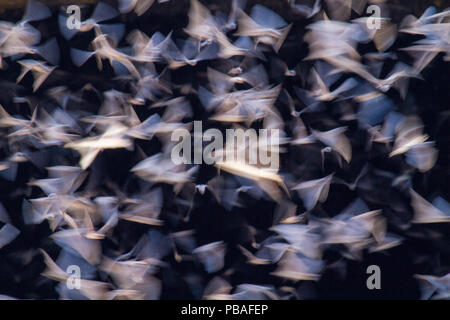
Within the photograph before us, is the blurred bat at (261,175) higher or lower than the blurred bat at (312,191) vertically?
higher

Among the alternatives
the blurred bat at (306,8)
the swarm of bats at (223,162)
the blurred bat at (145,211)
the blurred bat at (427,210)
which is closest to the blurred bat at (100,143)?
the swarm of bats at (223,162)

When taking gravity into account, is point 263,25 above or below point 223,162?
above

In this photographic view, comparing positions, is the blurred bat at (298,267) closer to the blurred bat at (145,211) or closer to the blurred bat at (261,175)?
the blurred bat at (261,175)

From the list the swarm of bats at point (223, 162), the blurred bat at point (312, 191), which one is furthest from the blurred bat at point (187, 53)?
the blurred bat at point (312, 191)

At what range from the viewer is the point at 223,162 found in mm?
921

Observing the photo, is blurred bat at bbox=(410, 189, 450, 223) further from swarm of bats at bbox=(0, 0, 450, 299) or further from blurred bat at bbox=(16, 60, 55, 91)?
blurred bat at bbox=(16, 60, 55, 91)

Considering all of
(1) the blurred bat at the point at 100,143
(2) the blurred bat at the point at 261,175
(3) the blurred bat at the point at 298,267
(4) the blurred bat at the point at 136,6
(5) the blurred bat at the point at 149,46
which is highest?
(4) the blurred bat at the point at 136,6

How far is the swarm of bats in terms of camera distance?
0.91 meters

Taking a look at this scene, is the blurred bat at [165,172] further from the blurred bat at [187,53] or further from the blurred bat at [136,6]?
the blurred bat at [136,6]

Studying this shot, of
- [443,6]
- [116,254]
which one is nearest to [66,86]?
[116,254]

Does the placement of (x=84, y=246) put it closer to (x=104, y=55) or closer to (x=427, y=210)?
(x=104, y=55)

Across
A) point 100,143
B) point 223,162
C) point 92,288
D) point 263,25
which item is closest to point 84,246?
point 92,288

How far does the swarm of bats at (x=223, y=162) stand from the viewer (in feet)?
2.98

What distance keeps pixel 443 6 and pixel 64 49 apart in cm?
84
